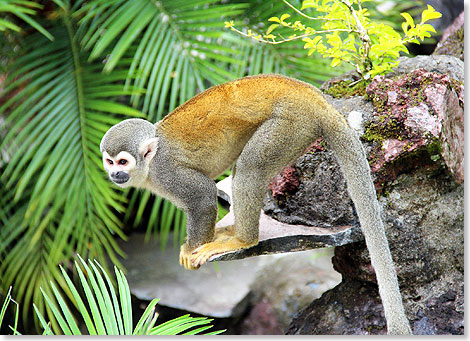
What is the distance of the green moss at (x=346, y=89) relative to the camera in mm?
2633

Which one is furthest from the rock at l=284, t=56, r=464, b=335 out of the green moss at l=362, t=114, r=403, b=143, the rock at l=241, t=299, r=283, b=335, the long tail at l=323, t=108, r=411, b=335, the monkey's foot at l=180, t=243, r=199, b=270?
the rock at l=241, t=299, r=283, b=335

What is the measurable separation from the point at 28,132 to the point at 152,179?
1357 millimetres

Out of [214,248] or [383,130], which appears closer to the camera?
[214,248]

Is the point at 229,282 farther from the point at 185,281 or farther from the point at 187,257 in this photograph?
the point at 187,257

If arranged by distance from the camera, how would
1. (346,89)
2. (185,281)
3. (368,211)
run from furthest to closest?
(185,281) → (346,89) → (368,211)

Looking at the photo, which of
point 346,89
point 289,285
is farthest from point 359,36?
point 289,285

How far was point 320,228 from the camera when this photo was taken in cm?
243

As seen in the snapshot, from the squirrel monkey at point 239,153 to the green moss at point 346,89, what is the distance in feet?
1.71

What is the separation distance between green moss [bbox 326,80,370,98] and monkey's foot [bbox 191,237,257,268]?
3.19ft

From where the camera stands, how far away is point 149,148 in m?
2.19

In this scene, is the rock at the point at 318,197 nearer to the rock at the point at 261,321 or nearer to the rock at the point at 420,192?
the rock at the point at 420,192

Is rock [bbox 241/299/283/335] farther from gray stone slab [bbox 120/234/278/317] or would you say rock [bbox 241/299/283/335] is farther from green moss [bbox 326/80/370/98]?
green moss [bbox 326/80/370/98]

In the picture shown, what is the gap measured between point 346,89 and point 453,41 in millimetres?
996

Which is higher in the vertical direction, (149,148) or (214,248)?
(149,148)
